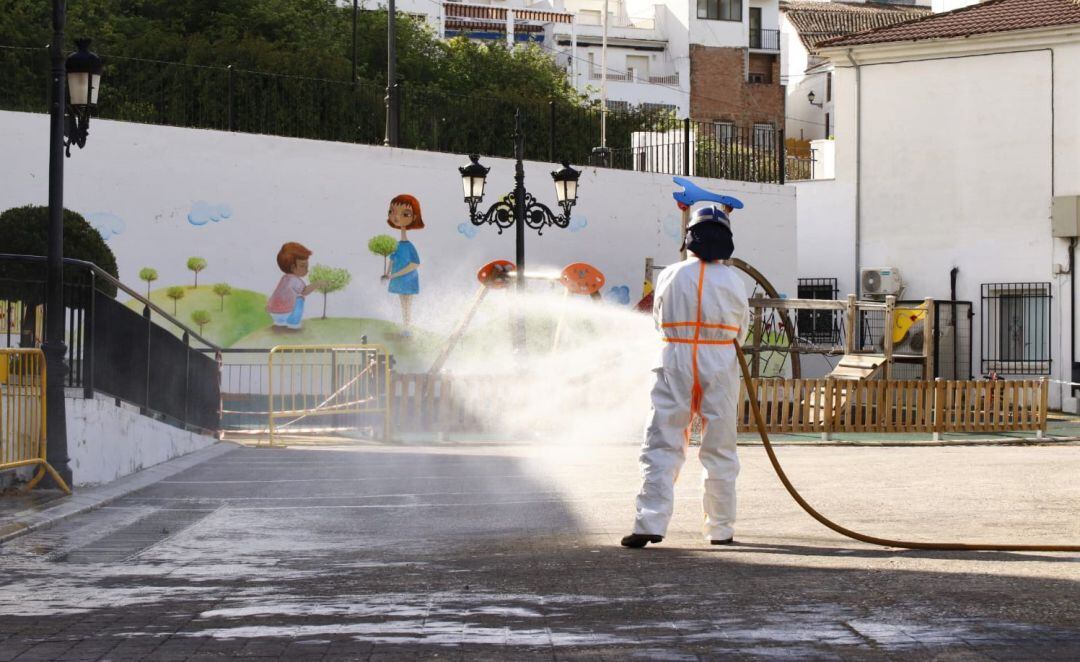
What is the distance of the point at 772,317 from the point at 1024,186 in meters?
5.94

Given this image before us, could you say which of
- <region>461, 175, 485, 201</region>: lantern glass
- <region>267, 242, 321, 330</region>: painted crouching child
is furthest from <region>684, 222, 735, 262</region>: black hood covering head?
<region>267, 242, 321, 330</region>: painted crouching child

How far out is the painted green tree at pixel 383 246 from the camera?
2383 cm

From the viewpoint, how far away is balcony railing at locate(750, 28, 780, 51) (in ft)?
207

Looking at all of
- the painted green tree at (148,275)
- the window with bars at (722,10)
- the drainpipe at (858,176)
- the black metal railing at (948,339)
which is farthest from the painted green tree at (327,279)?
the window with bars at (722,10)

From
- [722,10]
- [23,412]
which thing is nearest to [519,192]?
[23,412]

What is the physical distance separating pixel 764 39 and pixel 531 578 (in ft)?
192

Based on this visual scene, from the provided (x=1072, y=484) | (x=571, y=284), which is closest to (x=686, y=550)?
(x=1072, y=484)

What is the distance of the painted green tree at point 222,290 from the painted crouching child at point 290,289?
635 millimetres

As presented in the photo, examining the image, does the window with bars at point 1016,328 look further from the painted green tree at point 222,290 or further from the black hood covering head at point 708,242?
the black hood covering head at point 708,242

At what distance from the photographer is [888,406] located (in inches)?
874

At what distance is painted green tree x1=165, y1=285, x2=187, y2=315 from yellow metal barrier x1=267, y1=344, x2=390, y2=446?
5.34 feet

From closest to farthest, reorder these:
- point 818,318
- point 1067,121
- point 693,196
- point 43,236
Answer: point 43,236, point 693,196, point 1067,121, point 818,318

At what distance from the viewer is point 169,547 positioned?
8.75 meters

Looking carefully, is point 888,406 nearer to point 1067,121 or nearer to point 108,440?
point 1067,121
